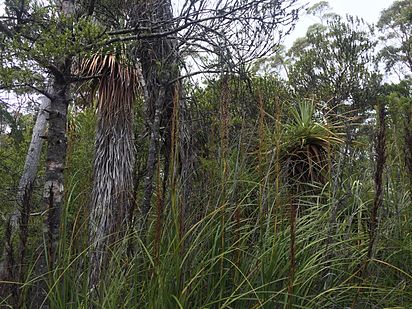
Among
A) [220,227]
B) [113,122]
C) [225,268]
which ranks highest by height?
[113,122]

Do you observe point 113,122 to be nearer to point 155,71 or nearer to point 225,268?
point 155,71

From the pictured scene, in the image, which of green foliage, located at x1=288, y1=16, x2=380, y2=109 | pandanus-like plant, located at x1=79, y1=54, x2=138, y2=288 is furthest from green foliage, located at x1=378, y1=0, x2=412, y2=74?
pandanus-like plant, located at x1=79, y1=54, x2=138, y2=288

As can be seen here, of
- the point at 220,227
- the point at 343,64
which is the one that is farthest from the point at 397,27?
the point at 220,227

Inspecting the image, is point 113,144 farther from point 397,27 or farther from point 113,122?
point 397,27

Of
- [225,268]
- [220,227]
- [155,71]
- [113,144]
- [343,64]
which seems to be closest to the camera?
[225,268]

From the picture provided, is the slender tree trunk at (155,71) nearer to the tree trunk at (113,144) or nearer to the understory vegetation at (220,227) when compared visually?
the understory vegetation at (220,227)

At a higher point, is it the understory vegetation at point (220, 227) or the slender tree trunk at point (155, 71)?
the slender tree trunk at point (155, 71)

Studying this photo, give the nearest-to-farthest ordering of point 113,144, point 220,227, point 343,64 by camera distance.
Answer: point 220,227
point 113,144
point 343,64

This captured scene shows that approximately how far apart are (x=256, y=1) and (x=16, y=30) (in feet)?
7.46

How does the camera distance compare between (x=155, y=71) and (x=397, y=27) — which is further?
(x=397, y=27)

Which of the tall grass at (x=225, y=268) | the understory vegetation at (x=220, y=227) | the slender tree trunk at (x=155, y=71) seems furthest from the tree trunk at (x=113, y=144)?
the tall grass at (x=225, y=268)

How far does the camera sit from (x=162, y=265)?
210cm

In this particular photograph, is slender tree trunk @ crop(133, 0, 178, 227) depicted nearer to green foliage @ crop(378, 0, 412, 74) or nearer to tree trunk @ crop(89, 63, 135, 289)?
tree trunk @ crop(89, 63, 135, 289)

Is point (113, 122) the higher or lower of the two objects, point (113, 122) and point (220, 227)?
the higher
